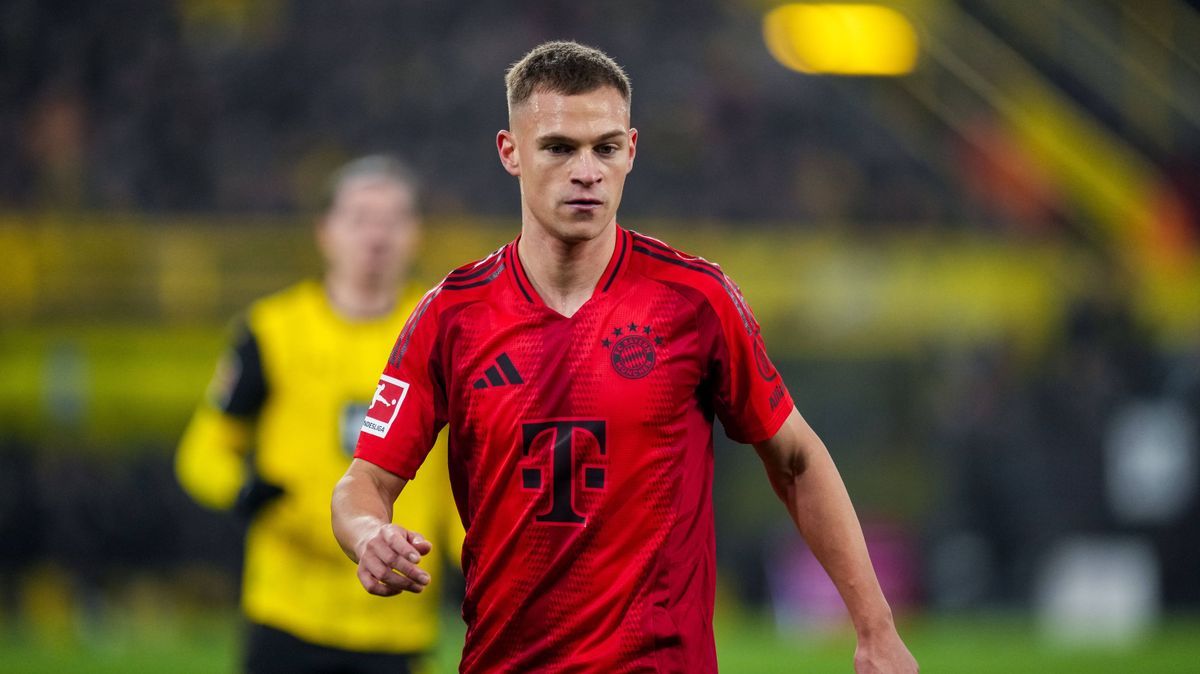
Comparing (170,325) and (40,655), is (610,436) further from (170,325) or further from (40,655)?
(170,325)

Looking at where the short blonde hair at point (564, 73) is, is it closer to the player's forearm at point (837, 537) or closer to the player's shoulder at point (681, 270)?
the player's shoulder at point (681, 270)

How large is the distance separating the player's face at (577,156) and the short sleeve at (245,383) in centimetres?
231

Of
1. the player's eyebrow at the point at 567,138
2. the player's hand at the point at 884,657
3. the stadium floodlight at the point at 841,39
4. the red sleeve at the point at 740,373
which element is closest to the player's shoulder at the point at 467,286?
the player's eyebrow at the point at 567,138

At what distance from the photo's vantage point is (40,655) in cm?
1093

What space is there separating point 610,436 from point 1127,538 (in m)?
11.5

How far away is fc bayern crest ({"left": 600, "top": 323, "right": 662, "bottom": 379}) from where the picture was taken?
3.30 meters

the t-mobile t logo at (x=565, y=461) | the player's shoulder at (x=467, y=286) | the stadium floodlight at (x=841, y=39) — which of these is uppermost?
the stadium floodlight at (x=841, y=39)

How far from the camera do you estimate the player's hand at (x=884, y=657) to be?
3.24 meters

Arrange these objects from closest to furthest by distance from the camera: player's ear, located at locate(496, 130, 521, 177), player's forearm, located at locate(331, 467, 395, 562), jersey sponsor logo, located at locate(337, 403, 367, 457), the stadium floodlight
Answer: player's forearm, located at locate(331, 467, 395, 562), player's ear, located at locate(496, 130, 521, 177), jersey sponsor logo, located at locate(337, 403, 367, 457), the stadium floodlight

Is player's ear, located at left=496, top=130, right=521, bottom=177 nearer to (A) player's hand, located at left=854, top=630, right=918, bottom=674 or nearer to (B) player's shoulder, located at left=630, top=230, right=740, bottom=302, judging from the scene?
(B) player's shoulder, located at left=630, top=230, right=740, bottom=302

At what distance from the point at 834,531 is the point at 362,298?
263 centimetres

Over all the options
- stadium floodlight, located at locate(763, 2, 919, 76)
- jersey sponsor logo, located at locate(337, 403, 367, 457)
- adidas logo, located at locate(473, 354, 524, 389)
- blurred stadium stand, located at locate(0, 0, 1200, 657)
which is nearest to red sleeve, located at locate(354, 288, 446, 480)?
adidas logo, located at locate(473, 354, 524, 389)

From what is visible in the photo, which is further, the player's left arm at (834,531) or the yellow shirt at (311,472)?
the yellow shirt at (311,472)

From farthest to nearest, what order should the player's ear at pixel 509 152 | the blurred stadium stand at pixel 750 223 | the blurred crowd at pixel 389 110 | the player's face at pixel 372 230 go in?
1. the blurred crowd at pixel 389 110
2. the blurred stadium stand at pixel 750 223
3. the player's face at pixel 372 230
4. the player's ear at pixel 509 152
